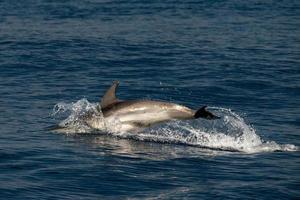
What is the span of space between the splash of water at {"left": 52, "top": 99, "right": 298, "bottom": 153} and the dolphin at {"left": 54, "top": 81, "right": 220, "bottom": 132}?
0.48ft

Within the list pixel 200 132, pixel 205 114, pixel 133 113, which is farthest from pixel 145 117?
pixel 205 114

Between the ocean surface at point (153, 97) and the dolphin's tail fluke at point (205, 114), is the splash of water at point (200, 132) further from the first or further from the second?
the dolphin's tail fluke at point (205, 114)

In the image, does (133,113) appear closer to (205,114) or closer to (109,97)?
(109,97)

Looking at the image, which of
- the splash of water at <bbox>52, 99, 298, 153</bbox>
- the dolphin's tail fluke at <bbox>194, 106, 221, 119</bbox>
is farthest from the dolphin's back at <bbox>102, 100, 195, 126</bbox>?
the dolphin's tail fluke at <bbox>194, 106, 221, 119</bbox>

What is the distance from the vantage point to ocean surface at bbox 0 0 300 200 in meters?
16.0

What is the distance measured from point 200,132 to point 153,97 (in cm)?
591

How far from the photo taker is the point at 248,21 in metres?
47.5

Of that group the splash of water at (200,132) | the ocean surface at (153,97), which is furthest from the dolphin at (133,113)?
the ocean surface at (153,97)

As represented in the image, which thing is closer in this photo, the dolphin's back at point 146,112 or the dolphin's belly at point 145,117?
the dolphin's back at point 146,112

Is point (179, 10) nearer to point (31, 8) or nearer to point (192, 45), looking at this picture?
point (31, 8)

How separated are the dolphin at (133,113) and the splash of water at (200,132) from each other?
0.48ft

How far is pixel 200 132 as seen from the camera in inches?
822

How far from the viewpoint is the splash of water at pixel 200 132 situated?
19.6m

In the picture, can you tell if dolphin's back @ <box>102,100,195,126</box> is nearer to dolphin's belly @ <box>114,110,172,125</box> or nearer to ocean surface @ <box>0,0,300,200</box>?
dolphin's belly @ <box>114,110,172,125</box>
